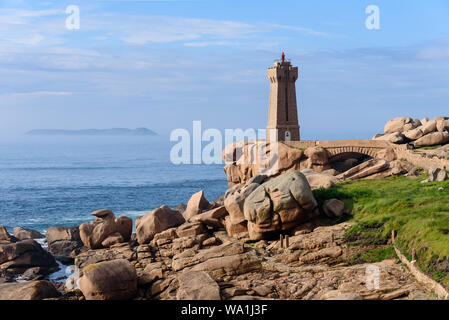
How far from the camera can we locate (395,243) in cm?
2973

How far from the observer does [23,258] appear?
3875 centimetres

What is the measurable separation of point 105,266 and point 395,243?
50.8ft

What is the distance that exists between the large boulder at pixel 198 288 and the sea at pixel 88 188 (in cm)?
3795

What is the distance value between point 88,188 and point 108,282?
77359 mm

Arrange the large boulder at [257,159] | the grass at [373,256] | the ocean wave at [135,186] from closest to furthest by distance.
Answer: the grass at [373,256] → the large boulder at [257,159] → the ocean wave at [135,186]

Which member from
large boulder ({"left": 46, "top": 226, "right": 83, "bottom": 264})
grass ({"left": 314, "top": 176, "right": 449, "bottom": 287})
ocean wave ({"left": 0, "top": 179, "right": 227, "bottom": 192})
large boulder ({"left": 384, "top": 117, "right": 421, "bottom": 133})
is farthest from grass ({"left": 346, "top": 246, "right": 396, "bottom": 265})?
ocean wave ({"left": 0, "top": 179, "right": 227, "bottom": 192})

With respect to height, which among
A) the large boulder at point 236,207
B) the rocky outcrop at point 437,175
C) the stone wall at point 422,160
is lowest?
the large boulder at point 236,207

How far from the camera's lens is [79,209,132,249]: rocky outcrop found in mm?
41156

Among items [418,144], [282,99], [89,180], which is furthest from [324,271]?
[89,180]

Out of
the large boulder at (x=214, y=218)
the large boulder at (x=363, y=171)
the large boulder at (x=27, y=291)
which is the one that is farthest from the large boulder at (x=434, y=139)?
the large boulder at (x=27, y=291)

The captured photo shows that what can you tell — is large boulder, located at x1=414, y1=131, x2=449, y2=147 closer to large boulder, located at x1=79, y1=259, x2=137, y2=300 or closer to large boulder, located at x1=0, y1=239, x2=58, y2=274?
large boulder, located at x1=79, y1=259, x2=137, y2=300

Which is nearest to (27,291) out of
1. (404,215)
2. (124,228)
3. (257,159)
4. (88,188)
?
(124,228)

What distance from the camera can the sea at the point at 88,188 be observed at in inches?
2899

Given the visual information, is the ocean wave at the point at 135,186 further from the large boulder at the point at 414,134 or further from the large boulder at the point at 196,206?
the large boulder at the point at 414,134
